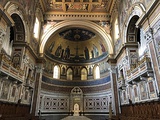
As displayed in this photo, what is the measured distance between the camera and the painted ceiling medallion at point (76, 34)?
24.5m

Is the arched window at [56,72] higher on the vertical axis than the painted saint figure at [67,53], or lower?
lower

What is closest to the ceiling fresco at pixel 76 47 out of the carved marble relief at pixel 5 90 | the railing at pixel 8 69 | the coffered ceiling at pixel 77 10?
the coffered ceiling at pixel 77 10

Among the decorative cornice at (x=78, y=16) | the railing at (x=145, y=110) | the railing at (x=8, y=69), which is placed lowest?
the railing at (x=145, y=110)

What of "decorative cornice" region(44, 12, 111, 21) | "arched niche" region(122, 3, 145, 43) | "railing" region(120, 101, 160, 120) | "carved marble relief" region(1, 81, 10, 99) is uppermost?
"decorative cornice" region(44, 12, 111, 21)

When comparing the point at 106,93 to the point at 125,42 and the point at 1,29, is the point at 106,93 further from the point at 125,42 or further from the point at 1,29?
the point at 1,29

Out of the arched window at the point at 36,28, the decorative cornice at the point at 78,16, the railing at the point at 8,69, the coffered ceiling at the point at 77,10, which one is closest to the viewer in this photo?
the railing at the point at 8,69

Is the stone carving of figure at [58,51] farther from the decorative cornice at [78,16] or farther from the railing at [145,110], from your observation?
the railing at [145,110]

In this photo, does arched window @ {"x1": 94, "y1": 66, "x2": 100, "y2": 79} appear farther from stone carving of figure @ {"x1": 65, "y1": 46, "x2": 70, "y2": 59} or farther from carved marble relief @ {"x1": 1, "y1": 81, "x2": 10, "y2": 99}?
carved marble relief @ {"x1": 1, "y1": 81, "x2": 10, "y2": 99}

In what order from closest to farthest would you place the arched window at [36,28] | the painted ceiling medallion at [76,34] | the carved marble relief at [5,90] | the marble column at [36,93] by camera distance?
the carved marble relief at [5,90] < the marble column at [36,93] < the arched window at [36,28] < the painted ceiling medallion at [76,34]

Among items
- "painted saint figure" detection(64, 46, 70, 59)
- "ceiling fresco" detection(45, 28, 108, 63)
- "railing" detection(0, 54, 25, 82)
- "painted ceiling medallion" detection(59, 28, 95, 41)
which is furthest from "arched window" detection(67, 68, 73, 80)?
"railing" detection(0, 54, 25, 82)

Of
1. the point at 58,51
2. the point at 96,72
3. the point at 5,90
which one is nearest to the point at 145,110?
the point at 5,90

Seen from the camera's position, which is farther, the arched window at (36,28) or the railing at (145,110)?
the arched window at (36,28)

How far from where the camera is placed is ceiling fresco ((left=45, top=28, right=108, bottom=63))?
24094 mm

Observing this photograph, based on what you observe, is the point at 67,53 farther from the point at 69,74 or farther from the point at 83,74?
the point at 83,74
